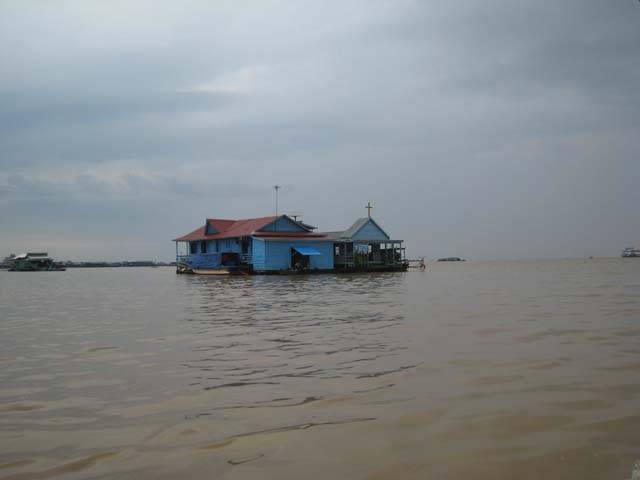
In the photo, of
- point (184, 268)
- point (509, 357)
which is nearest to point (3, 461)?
point (509, 357)

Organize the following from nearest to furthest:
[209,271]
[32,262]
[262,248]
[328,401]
A: [328,401]
[262,248]
[209,271]
[32,262]

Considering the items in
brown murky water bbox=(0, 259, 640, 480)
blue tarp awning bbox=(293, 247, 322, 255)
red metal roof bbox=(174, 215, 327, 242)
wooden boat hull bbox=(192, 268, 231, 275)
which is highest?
red metal roof bbox=(174, 215, 327, 242)

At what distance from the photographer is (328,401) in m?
5.40

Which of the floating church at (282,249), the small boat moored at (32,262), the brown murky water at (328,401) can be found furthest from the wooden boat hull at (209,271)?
the small boat moored at (32,262)

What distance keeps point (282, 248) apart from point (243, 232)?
4345 mm

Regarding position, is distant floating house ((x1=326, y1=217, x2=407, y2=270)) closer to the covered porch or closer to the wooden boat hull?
the covered porch

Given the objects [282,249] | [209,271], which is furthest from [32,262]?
[282,249]

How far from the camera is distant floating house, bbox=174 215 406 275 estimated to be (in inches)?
1677

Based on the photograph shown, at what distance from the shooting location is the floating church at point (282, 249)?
4258cm

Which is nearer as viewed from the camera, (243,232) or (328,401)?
(328,401)

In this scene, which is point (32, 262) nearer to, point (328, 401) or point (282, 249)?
point (282, 249)

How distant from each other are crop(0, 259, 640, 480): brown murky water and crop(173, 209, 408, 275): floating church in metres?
31.4

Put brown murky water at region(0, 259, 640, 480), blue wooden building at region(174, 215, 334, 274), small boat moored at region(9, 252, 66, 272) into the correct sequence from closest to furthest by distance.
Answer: brown murky water at region(0, 259, 640, 480) < blue wooden building at region(174, 215, 334, 274) < small boat moored at region(9, 252, 66, 272)

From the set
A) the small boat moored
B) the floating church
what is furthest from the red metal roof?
the small boat moored
